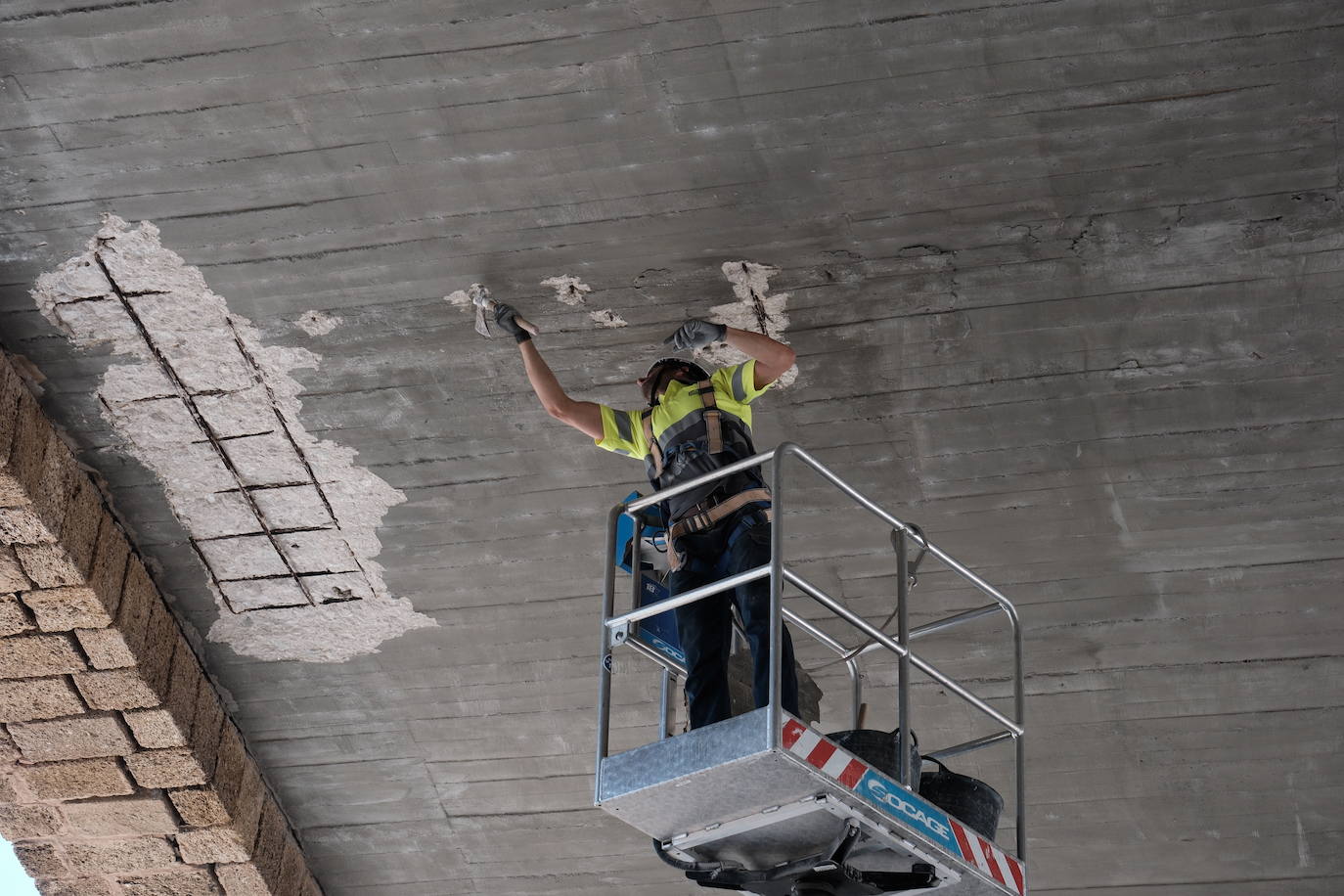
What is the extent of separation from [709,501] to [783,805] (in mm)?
1017

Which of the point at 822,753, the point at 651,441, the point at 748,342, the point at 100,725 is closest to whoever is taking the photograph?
the point at 822,753

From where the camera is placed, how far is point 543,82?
430 centimetres

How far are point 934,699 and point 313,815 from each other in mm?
3081

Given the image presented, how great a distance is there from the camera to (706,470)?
166 inches

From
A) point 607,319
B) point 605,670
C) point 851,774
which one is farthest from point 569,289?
point 851,774

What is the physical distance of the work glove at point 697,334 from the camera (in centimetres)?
420

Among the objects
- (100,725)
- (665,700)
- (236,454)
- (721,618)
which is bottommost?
(665,700)

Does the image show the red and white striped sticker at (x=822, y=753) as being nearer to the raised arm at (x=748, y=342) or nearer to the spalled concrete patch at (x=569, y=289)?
the raised arm at (x=748, y=342)

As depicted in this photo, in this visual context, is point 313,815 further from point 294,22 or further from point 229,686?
point 294,22

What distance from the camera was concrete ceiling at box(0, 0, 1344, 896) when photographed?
4215mm

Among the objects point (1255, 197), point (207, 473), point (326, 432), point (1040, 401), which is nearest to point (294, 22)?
point (326, 432)

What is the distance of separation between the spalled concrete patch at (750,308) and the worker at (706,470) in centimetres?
39

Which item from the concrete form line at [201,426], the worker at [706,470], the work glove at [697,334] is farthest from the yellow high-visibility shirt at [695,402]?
the concrete form line at [201,426]

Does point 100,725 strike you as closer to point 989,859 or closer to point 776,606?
point 776,606
